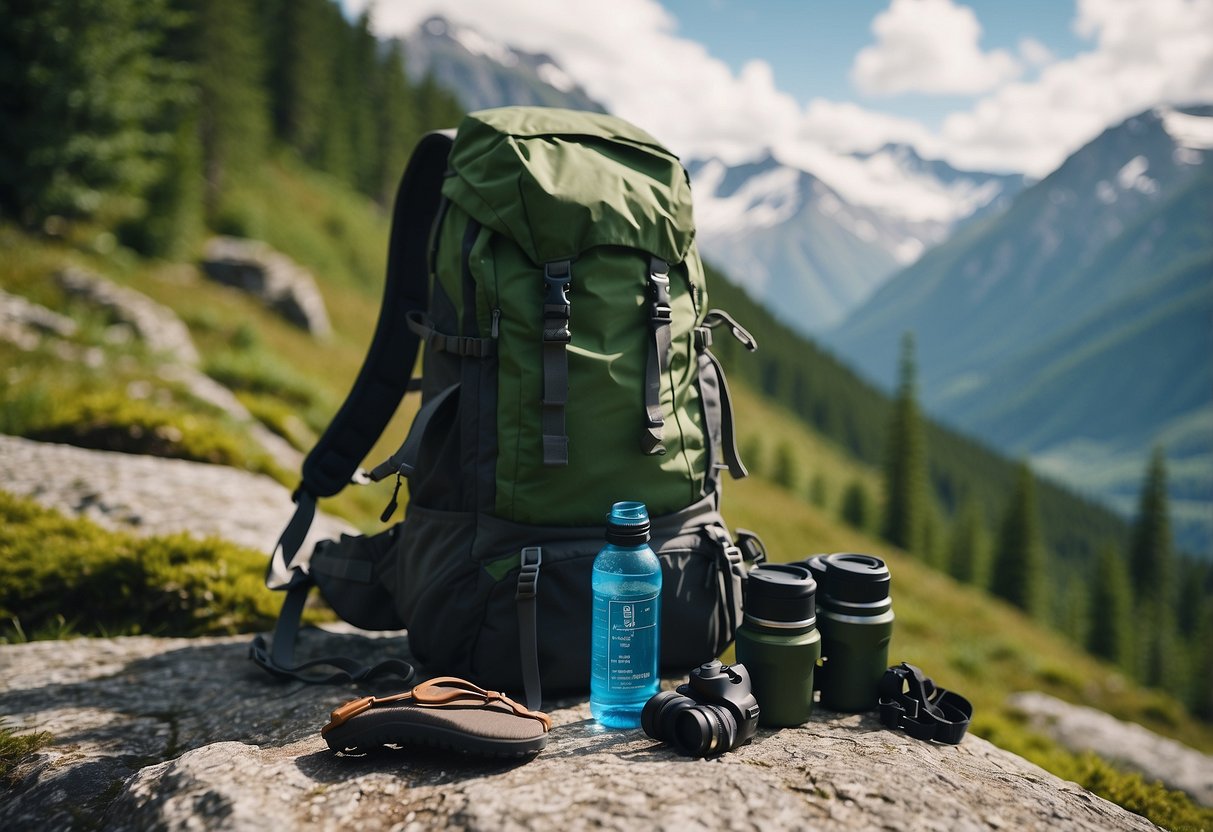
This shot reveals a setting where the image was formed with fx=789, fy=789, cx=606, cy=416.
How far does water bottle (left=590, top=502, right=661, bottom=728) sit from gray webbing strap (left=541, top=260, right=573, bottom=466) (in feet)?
1.40

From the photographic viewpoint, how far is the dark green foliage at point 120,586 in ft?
15.3

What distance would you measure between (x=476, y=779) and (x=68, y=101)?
773 inches

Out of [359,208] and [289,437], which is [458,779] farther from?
[359,208]

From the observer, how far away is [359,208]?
51750 millimetres

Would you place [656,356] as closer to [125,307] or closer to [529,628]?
[529,628]

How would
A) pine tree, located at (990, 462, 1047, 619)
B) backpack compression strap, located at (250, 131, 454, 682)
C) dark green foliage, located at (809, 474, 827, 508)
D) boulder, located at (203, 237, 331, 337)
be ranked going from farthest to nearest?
1. dark green foliage, located at (809, 474, 827, 508)
2. pine tree, located at (990, 462, 1047, 619)
3. boulder, located at (203, 237, 331, 337)
4. backpack compression strap, located at (250, 131, 454, 682)

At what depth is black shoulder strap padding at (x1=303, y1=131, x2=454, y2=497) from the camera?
4.62 meters

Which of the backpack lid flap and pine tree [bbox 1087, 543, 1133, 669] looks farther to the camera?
pine tree [bbox 1087, 543, 1133, 669]

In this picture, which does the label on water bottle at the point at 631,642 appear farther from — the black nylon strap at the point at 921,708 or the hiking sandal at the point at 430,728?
the black nylon strap at the point at 921,708

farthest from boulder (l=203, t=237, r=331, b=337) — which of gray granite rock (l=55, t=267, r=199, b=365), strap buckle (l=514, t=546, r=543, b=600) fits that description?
strap buckle (l=514, t=546, r=543, b=600)

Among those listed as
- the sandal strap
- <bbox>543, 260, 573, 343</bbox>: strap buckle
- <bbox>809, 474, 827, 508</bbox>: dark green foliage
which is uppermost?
<bbox>543, 260, 573, 343</bbox>: strap buckle

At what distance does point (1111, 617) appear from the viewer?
53.8 meters

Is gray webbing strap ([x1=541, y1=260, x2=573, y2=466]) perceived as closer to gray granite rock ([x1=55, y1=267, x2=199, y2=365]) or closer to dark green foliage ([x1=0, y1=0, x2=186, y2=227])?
gray granite rock ([x1=55, y1=267, x2=199, y2=365])

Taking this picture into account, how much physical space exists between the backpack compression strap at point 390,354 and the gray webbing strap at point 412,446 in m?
1.02
